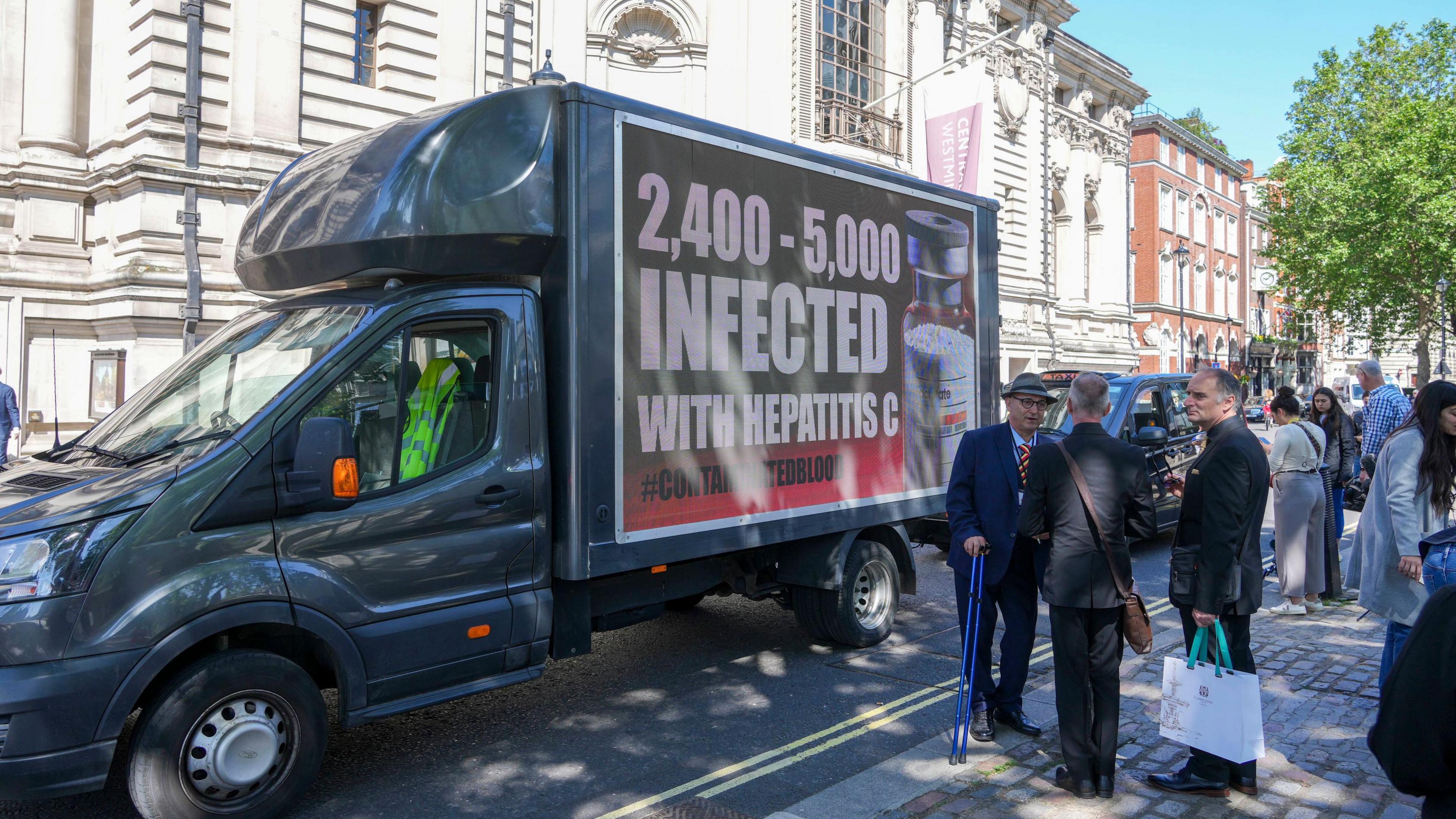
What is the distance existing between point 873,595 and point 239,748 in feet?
14.2

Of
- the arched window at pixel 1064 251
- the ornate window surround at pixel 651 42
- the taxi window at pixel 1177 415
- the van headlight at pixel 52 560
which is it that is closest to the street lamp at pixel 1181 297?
the arched window at pixel 1064 251

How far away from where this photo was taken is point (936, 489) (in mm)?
7270

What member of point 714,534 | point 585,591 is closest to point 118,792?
point 585,591

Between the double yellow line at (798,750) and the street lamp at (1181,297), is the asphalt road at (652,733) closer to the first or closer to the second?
the double yellow line at (798,750)

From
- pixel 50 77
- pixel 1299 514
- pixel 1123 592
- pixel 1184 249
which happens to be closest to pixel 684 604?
pixel 1123 592

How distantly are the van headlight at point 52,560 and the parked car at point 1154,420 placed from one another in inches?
334

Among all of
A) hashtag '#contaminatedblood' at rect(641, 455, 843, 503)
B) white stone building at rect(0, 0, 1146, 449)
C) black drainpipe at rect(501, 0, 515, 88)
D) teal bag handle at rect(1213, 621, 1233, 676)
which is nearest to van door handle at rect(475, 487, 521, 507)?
hashtag '#contaminatedblood' at rect(641, 455, 843, 503)

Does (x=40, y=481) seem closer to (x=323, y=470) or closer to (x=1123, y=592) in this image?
(x=323, y=470)

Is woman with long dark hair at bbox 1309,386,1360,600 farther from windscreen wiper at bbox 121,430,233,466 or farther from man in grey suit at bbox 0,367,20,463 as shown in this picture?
man in grey suit at bbox 0,367,20,463

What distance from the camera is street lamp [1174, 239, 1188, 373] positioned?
4747cm

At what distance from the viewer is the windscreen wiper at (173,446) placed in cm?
415

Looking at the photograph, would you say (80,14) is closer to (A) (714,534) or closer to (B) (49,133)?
(B) (49,133)

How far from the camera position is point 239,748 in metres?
3.98

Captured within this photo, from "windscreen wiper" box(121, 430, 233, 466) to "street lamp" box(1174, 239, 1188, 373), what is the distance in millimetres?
46949
